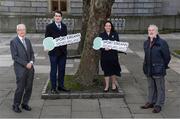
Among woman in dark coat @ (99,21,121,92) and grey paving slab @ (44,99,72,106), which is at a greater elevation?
woman in dark coat @ (99,21,121,92)

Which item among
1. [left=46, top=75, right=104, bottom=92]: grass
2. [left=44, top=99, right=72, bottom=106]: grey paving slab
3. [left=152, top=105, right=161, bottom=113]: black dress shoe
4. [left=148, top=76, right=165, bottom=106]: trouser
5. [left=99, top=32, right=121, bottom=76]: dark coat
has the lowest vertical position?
[left=44, top=99, right=72, bottom=106]: grey paving slab

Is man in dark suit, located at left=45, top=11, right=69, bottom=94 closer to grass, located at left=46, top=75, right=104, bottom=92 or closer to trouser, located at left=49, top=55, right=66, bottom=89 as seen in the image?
trouser, located at left=49, top=55, right=66, bottom=89

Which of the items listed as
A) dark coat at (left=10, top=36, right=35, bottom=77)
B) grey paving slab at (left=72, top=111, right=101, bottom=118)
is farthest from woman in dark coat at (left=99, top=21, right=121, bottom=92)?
dark coat at (left=10, top=36, right=35, bottom=77)

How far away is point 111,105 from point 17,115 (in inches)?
78.0

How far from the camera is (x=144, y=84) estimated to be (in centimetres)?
1167

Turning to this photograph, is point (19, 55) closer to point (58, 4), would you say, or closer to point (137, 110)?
point (137, 110)

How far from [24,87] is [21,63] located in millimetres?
540

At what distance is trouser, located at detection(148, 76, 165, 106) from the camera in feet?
29.1

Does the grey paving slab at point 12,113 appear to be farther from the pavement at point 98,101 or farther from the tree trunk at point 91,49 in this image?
the tree trunk at point 91,49

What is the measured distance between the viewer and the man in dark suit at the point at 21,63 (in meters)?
8.64

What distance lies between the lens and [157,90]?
8.95 m

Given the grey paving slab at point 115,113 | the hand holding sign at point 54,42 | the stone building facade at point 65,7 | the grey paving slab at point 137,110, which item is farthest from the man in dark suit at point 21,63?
the stone building facade at point 65,7

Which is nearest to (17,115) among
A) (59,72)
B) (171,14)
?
(59,72)

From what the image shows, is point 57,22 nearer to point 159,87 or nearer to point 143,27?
point 159,87
